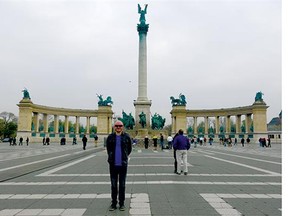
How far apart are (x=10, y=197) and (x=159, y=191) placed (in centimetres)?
431

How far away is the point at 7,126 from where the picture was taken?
90.6 meters

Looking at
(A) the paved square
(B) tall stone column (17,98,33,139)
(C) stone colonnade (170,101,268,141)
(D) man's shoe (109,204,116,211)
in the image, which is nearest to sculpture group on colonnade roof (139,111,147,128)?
(C) stone colonnade (170,101,268,141)

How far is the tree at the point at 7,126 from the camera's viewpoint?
89.3 meters

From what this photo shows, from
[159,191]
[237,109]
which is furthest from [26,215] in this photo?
[237,109]

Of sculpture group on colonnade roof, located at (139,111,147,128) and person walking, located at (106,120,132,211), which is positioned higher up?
sculpture group on colonnade roof, located at (139,111,147,128)

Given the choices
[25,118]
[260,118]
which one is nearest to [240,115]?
[260,118]

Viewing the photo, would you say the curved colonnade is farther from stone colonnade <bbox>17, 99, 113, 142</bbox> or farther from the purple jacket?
the purple jacket

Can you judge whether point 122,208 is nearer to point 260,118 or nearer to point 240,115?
point 260,118

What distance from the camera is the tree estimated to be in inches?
3516

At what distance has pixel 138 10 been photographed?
5872 cm

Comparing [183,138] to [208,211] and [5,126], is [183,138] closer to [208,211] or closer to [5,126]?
[208,211]

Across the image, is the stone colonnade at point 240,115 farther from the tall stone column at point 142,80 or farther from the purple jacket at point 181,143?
the purple jacket at point 181,143

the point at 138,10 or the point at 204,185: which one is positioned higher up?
the point at 138,10

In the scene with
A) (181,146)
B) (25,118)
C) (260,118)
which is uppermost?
(260,118)
